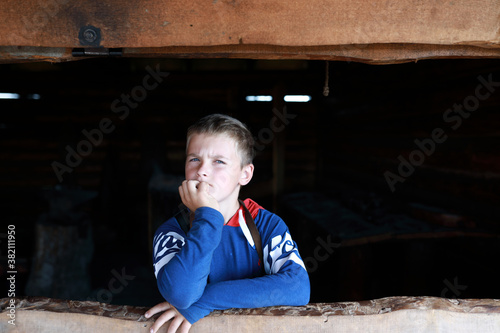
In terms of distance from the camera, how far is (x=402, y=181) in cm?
457

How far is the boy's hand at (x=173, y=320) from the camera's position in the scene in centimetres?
114

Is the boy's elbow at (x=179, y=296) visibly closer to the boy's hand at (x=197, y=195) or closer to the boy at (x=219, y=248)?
the boy at (x=219, y=248)

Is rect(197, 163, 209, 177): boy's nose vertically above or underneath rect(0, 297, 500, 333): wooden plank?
above

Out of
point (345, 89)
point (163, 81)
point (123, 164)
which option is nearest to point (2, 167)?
point (123, 164)

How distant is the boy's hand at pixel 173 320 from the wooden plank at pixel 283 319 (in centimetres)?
3

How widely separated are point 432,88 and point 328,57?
10.6 feet

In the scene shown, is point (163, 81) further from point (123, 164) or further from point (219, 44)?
point (219, 44)

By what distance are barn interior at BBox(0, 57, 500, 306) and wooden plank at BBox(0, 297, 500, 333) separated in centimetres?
175

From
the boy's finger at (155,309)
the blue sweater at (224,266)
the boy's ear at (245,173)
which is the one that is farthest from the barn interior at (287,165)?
the boy's finger at (155,309)

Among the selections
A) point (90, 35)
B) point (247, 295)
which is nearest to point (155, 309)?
point (247, 295)

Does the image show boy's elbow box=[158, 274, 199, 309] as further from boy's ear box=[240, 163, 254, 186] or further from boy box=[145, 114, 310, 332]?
boy's ear box=[240, 163, 254, 186]

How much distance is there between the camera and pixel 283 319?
3.85 ft

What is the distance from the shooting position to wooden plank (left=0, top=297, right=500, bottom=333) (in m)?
1.16

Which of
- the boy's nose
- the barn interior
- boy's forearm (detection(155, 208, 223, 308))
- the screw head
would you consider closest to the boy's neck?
the boy's nose
